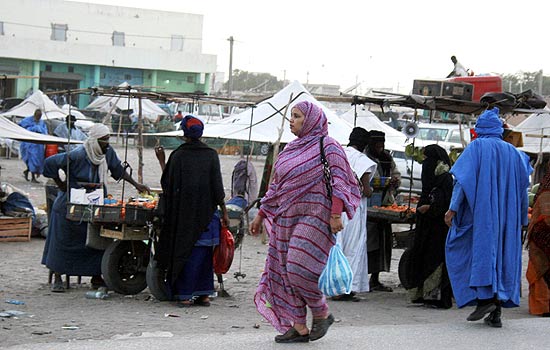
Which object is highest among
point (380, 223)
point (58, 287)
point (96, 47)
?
point (96, 47)

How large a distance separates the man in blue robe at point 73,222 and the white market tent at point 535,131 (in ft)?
43.6

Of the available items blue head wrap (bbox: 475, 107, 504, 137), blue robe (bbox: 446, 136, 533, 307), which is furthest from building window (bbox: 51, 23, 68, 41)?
blue robe (bbox: 446, 136, 533, 307)

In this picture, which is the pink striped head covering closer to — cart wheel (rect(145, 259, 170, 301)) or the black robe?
the black robe

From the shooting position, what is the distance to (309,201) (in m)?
6.64

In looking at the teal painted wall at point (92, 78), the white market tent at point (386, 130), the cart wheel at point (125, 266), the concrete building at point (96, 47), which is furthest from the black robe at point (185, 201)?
the concrete building at point (96, 47)

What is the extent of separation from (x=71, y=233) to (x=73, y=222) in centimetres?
11

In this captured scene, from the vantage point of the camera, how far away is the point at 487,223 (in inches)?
299

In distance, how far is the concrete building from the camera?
56.7 meters

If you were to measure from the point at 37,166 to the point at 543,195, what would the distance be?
15804mm

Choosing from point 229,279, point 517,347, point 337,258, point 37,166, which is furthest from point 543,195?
point 37,166

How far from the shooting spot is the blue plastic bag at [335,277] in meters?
6.44

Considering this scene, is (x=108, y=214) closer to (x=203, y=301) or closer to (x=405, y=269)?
(x=203, y=301)

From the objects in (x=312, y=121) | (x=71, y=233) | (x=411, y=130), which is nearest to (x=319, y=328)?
(x=312, y=121)

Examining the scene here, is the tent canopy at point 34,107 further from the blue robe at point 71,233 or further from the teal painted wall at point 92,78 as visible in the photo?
the teal painted wall at point 92,78
